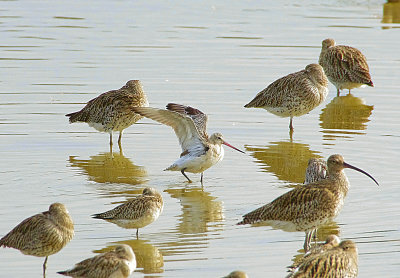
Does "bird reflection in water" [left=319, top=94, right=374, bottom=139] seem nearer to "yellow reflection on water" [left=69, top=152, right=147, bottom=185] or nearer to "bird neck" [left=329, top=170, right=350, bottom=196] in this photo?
"yellow reflection on water" [left=69, top=152, right=147, bottom=185]

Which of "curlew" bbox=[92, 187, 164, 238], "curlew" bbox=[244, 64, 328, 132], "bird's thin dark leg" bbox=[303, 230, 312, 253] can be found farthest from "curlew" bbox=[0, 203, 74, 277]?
"curlew" bbox=[244, 64, 328, 132]

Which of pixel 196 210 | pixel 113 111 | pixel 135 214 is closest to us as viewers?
pixel 135 214

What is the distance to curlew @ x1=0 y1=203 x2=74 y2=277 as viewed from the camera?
7863mm

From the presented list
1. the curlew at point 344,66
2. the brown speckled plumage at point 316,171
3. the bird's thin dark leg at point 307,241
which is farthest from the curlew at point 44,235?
the curlew at point 344,66

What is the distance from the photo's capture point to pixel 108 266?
7.13 metres

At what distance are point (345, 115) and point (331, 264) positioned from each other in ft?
26.0

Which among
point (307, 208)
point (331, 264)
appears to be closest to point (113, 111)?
point (307, 208)

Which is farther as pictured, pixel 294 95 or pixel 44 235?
pixel 294 95

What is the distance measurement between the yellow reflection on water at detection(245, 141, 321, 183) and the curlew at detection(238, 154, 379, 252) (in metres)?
2.44

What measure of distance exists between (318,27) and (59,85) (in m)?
7.26

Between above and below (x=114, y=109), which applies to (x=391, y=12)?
above

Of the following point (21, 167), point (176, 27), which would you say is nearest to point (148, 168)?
point (21, 167)

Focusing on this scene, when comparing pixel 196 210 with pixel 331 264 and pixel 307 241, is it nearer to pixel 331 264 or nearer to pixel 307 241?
pixel 307 241

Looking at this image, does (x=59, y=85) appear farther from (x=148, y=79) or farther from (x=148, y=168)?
(x=148, y=168)
